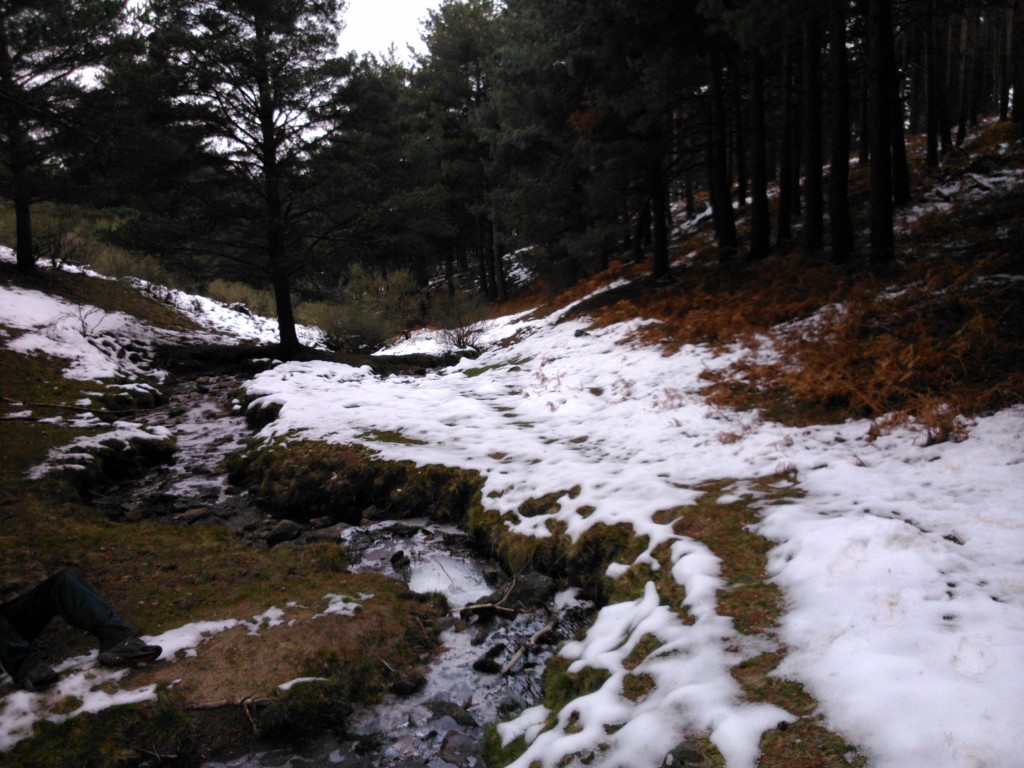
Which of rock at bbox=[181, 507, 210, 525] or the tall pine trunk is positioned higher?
the tall pine trunk

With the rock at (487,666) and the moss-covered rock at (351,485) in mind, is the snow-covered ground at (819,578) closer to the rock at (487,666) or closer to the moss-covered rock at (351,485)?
the moss-covered rock at (351,485)

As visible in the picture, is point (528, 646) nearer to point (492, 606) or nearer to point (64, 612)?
point (492, 606)

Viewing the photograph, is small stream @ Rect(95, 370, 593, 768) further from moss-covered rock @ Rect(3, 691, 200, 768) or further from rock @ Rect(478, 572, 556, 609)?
moss-covered rock @ Rect(3, 691, 200, 768)

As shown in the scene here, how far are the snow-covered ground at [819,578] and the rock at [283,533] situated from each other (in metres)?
1.62

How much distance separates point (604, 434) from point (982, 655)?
479 centimetres

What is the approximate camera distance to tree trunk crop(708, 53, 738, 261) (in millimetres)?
12336

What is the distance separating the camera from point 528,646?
3.81 m

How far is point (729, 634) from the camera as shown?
9.29 feet

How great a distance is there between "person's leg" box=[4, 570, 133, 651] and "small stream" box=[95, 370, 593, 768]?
1.27 meters

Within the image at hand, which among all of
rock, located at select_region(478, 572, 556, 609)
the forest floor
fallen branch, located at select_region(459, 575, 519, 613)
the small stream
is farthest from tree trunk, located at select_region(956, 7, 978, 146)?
fallen branch, located at select_region(459, 575, 519, 613)

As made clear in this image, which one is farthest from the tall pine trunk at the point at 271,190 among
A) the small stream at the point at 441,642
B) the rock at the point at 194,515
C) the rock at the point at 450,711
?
the rock at the point at 450,711

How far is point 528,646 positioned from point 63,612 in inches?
122

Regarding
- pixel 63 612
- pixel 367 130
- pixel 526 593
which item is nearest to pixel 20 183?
pixel 367 130

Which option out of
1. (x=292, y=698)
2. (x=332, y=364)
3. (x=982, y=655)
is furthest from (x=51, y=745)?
(x=332, y=364)
